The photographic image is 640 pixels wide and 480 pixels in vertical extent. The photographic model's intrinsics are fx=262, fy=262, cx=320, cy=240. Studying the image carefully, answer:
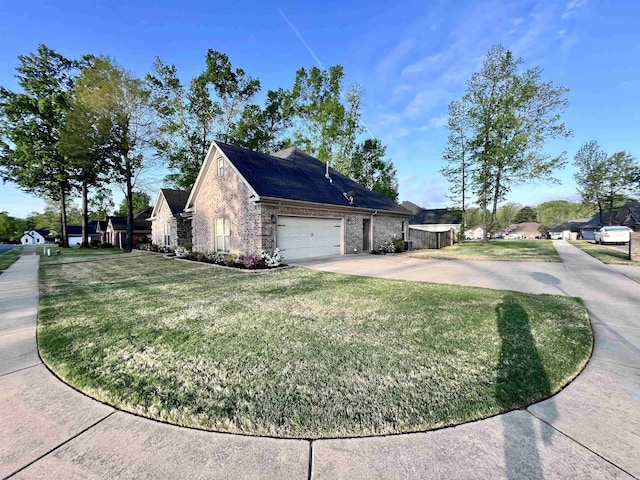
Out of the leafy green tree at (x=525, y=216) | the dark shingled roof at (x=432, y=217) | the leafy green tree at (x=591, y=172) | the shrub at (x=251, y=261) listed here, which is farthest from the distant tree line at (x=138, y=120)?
the leafy green tree at (x=525, y=216)

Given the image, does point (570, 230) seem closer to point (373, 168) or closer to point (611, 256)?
point (373, 168)

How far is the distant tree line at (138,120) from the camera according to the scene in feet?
69.4

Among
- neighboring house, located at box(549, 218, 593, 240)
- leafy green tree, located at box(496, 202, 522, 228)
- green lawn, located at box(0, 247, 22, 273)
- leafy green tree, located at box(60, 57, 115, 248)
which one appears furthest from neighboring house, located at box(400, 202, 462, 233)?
leafy green tree, located at box(496, 202, 522, 228)

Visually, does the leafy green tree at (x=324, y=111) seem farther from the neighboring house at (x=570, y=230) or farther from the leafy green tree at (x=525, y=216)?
the leafy green tree at (x=525, y=216)

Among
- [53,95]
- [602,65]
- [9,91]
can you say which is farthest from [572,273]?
[9,91]

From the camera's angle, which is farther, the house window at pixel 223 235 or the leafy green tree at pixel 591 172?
the leafy green tree at pixel 591 172

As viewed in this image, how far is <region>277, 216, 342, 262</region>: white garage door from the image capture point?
12.5 meters

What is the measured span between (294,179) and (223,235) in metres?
4.83

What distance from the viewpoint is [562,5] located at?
8.88 m

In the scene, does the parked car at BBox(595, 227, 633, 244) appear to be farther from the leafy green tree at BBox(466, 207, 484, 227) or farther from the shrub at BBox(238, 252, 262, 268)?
the leafy green tree at BBox(466, 207, 484, 227)

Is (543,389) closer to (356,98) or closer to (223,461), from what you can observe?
(223,461)

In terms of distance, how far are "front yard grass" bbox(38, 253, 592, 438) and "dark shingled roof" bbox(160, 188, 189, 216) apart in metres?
15.5

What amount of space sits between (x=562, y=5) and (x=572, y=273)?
9.06m

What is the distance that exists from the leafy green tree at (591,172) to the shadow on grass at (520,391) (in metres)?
44.9
